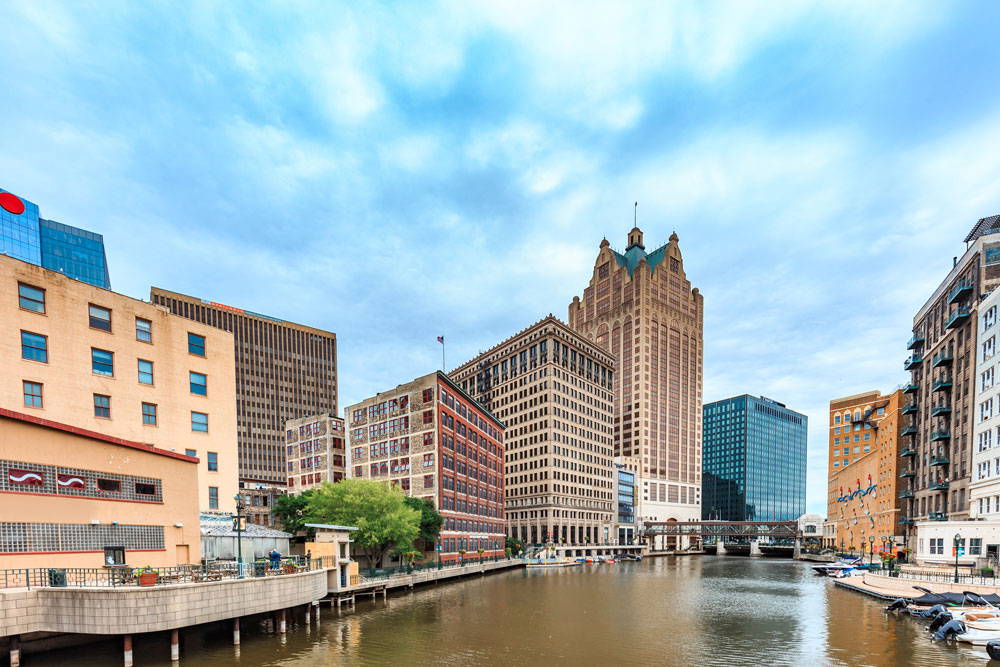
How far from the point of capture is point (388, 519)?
202 feet

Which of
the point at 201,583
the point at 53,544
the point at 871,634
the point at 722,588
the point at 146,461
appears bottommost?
the point at 722,588

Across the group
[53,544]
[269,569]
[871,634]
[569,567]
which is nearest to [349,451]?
[569,567]

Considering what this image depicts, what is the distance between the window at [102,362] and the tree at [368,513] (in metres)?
28.3

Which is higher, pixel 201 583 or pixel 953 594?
pixel 201 583

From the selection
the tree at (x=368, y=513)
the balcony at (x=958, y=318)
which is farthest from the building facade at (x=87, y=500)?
the balcony at (x=958, y=318)

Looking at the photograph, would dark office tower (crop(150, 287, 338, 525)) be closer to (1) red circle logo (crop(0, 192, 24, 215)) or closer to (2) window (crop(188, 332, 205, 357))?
(2) window (crop(188, 332, 205, 357))

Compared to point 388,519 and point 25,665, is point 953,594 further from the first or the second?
point 25,665

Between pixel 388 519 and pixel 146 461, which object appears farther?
pixel 388 519

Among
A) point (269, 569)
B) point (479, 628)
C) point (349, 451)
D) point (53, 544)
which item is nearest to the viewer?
point (53, 544)

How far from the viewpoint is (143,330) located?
149 feet

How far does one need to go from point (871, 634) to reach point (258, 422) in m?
181

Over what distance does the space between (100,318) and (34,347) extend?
16.3 ft

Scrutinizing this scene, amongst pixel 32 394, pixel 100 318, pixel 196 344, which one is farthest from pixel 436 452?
pixel 32 394

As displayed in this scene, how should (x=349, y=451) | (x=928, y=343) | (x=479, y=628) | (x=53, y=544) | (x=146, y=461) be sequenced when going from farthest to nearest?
1. (x=349, y=451)
2. (x=928, y=343)
3. (x=479, y=628)
4. (x=146, y=461)
5. (x=53, y=544)
